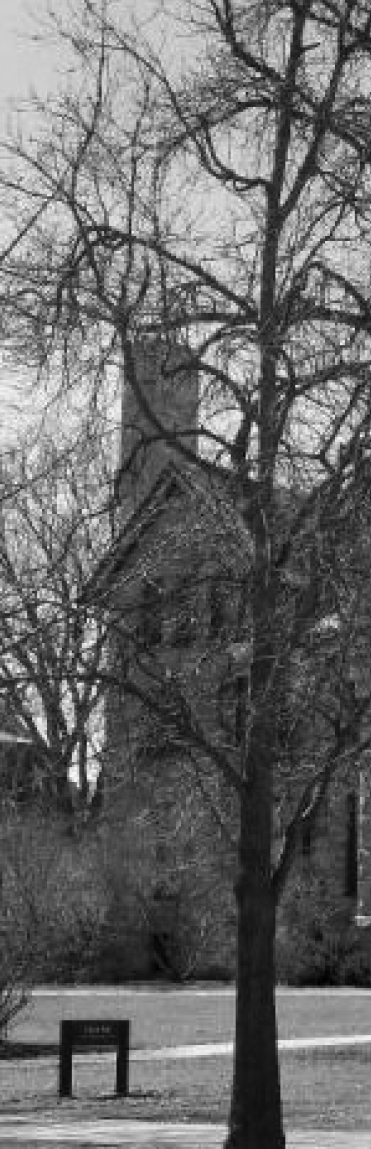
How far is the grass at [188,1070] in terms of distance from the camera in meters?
20.0

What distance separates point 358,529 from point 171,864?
25.2m

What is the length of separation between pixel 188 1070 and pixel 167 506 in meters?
12.1

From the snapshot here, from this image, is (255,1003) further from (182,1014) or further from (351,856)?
(351,856)

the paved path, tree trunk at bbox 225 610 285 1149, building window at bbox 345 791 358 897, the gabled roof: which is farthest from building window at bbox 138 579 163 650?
building window at bbox 345 791 358 897

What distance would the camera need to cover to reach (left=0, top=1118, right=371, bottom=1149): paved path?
54.0 feet

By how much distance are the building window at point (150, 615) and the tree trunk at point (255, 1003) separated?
4.79 ft

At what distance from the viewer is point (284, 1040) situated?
96.3 feet

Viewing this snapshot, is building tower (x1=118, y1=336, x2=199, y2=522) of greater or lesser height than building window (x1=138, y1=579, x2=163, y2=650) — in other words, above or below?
above

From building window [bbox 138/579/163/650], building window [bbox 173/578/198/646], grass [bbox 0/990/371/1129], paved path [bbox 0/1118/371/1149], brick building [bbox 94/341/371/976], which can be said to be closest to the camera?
brick building [bbox 94/341/371/976]

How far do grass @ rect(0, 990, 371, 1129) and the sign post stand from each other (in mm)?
195

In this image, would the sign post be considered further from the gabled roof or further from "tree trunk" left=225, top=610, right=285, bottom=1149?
the gabled roof

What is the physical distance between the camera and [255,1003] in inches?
591

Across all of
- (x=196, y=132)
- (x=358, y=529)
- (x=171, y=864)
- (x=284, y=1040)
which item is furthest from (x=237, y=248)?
(x=171, y=864)

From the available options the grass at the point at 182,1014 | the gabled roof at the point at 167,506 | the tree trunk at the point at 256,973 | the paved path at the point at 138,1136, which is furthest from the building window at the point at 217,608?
the grass at the point at 182,1014
